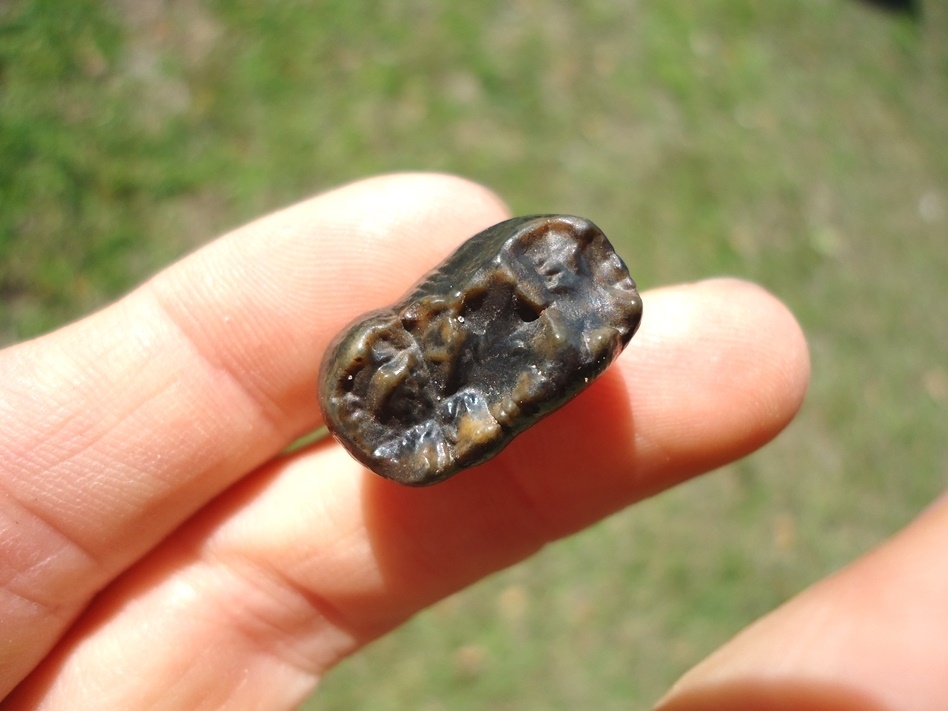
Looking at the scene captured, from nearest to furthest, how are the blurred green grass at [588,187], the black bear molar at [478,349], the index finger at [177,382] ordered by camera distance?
the black bear molar at [478,349] < the index finger at [177,382] < the blurred green grass at [588,187]

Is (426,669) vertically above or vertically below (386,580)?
below

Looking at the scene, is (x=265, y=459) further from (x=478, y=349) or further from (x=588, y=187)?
(x=588, y=187)

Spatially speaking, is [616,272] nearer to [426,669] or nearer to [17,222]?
[426,669]

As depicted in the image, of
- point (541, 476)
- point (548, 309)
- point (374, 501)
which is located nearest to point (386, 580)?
point (374, 501)

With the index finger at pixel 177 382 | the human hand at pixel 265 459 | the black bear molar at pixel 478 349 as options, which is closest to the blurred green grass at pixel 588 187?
the human hand at pixel 265 459

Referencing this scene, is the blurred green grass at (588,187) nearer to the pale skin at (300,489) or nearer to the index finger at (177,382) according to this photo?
the pale skin at (300,489)

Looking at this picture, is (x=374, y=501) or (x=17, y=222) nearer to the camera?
(x=374, y=501)
